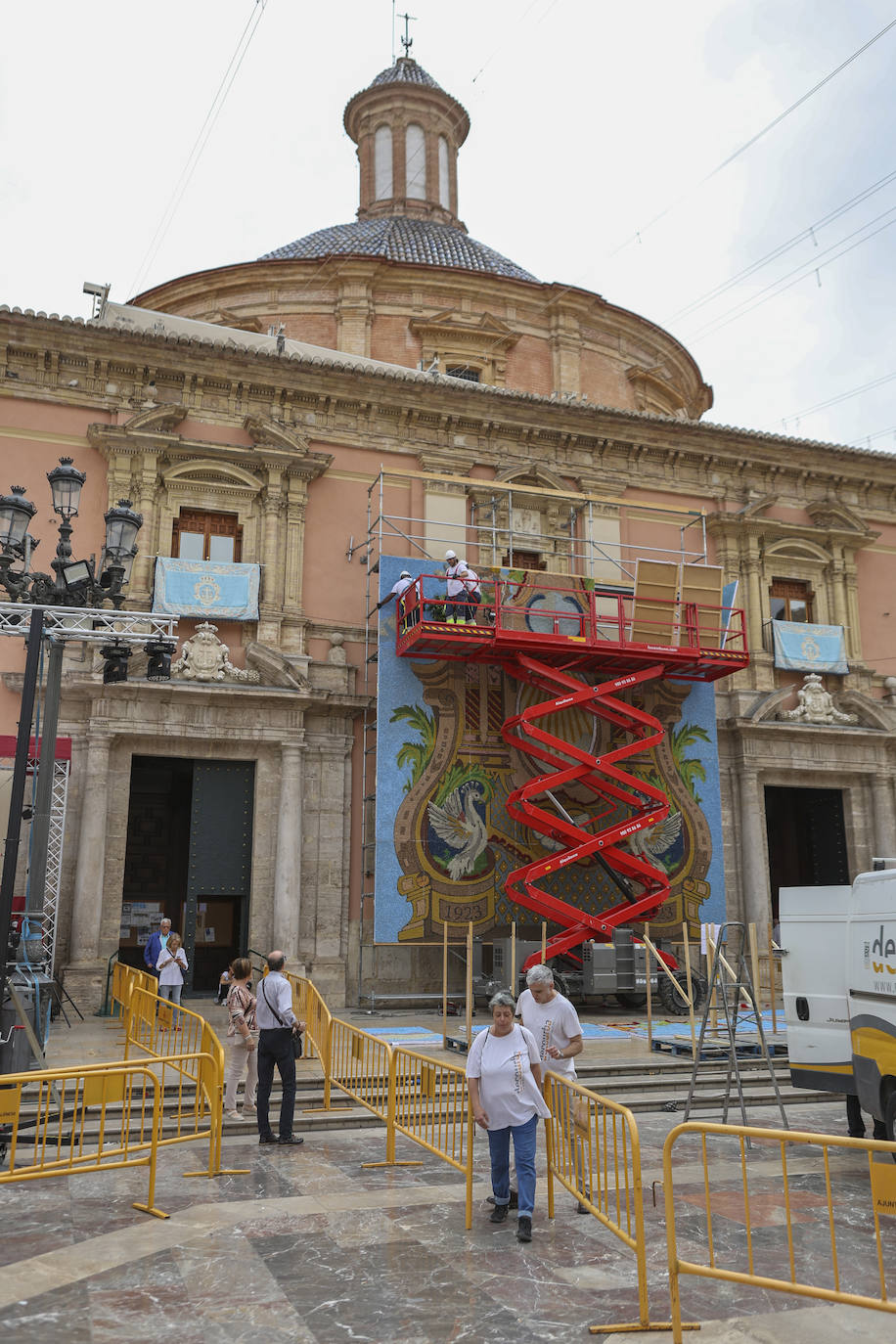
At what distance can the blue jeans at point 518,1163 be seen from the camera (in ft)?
22.1

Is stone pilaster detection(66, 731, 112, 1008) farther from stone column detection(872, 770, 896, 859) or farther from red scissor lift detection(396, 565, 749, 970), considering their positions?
stone column detection(872, 770, 896, 859)

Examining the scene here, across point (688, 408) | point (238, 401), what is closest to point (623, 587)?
point (238, 401)

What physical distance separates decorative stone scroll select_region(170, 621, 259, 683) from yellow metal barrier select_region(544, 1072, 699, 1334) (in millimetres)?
12402

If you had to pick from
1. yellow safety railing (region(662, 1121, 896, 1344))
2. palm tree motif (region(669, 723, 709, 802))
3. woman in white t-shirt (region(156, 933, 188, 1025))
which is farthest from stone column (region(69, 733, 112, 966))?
yellow safety railing (region(662, 1121, 896, 1344))

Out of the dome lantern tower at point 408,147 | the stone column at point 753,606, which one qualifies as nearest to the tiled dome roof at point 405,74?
the dome lantern tower at point 408,147

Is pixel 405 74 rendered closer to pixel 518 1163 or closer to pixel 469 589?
pixel 469 589

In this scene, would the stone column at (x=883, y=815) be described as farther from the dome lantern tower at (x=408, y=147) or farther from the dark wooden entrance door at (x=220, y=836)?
the dome lantern tower at (x=408, y=147)

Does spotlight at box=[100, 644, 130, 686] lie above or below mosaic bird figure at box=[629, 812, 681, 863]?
above

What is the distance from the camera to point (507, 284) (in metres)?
27.0

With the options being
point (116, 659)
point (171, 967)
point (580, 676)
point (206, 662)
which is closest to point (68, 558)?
point (116, 659)

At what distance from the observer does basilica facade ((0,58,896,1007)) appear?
60.6 ft

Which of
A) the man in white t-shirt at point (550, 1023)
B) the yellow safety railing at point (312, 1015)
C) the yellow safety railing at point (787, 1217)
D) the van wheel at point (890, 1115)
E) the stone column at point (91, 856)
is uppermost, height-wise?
the stone column at point (91, 856)

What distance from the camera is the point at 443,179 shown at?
33.8 metres

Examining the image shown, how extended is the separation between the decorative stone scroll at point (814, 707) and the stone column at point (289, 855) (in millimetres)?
10373
